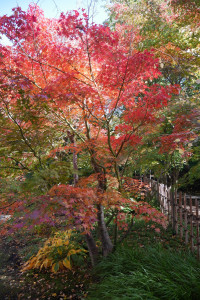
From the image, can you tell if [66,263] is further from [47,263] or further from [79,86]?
[79,86]

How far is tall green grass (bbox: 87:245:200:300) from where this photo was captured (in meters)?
2.70

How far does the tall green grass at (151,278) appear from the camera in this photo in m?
2.70

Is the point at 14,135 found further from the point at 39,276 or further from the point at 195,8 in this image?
the point at 195,8

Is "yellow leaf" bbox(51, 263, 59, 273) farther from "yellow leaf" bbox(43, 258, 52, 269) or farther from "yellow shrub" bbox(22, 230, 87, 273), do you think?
"yellow leaf" bbox(43, 258, 52, 269)

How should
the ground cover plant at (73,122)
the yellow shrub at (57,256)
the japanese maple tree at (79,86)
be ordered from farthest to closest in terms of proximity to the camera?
1. the yellow shrub at (57,256)
2. the japanese maple tree at (79,86)
3. the ground cover plant at (73,122)

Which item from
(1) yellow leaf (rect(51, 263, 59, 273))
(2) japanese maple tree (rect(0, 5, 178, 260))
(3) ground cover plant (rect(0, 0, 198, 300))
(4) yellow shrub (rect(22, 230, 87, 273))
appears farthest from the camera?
(4) yellow shrub (rect(22, 230, 87, 273))

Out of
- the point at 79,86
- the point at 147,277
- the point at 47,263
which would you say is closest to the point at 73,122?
the point at 79,86

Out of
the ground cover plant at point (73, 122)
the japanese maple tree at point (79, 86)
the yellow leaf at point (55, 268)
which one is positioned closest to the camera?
the ground cover plant at point (73, 122)

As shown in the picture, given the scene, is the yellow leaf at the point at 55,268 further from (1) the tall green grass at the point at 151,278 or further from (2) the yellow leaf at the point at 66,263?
(1) the tall green grass at the point at 151,278

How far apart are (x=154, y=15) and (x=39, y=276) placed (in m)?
7.14

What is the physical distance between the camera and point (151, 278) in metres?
3.01

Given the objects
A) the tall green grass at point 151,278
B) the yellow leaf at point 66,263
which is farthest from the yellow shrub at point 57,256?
the tall green grass at point 151,278

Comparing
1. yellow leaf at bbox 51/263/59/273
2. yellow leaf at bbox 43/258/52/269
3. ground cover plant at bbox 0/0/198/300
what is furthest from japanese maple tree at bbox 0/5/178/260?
yellow leaf at bbox 43/258/52/269

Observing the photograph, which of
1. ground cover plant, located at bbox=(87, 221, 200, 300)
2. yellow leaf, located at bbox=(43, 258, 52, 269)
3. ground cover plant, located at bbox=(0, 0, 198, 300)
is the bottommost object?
yellow leaf, located at bbox=(43, 258, 52, 269)
